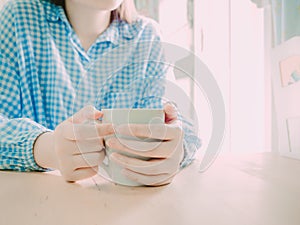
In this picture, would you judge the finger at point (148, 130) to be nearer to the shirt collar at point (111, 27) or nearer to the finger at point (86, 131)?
the finger at point (86, 131)

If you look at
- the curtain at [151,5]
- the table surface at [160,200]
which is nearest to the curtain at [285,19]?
the table surface at [160,200]

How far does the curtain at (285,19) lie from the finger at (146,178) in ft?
2.28

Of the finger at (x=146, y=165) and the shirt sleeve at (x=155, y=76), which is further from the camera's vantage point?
the shirt sleeve at (x=155, y=76)

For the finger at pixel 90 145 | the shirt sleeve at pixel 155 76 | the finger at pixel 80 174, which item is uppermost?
the shirt sleeve at pixel 155 76

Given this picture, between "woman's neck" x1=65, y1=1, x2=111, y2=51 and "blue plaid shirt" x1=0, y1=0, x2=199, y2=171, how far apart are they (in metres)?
0.04

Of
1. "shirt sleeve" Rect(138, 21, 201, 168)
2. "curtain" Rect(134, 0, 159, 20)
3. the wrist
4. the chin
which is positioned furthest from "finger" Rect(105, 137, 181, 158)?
"curtain" Rect(134, 0, 159, 20)

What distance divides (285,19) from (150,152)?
777mm

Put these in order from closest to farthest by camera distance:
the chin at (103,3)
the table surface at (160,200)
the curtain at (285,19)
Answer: the table surface at (160,200)
the chin at (103,3)
the curtain at (285,19)

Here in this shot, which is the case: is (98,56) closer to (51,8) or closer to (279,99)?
(51,8)

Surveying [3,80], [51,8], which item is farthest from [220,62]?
[3,80]

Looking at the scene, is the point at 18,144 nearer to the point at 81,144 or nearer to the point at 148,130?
the point at 81,144

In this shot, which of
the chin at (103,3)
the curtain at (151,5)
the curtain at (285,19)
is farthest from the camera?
the curtain at (151,5)

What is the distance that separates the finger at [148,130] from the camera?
0.39 m

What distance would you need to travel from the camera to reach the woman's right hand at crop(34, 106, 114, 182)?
0.42m
